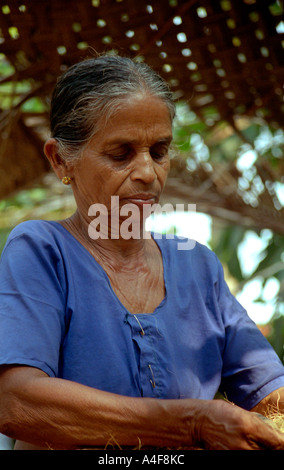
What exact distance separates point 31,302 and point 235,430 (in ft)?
1.74

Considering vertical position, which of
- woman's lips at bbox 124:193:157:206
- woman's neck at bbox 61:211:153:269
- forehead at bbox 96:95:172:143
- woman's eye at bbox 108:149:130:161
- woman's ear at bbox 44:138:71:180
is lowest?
woman's neck at bbox 61:211:153:269

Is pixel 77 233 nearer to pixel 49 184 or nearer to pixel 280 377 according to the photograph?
pixel 280 377

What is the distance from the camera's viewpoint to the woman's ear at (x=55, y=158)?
1.71 meters

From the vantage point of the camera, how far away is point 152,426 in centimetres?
128

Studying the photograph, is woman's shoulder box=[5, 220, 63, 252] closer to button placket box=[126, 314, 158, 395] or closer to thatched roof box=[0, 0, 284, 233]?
button placket box=[126, 314, 158, 395]

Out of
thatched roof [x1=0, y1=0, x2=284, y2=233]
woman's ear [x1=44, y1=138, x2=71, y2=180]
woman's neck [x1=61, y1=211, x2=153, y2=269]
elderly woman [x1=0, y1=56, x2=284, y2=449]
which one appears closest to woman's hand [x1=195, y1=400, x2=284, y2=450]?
elderly woman [x1=0, y1=56, x2=284, y2=449]

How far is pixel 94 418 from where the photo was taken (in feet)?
4.21

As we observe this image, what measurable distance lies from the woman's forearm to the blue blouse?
9cm

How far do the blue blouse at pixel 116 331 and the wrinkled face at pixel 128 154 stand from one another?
6.7 inches

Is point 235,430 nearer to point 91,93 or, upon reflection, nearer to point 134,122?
point 134,122

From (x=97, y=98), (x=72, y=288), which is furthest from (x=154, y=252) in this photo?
(x=97, y=98)

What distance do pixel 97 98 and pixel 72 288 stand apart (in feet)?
1.60

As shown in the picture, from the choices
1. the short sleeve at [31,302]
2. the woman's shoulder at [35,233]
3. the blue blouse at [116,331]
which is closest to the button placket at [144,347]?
the blue blouse at [116,331]

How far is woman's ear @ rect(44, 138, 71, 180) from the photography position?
1707 millimetres
